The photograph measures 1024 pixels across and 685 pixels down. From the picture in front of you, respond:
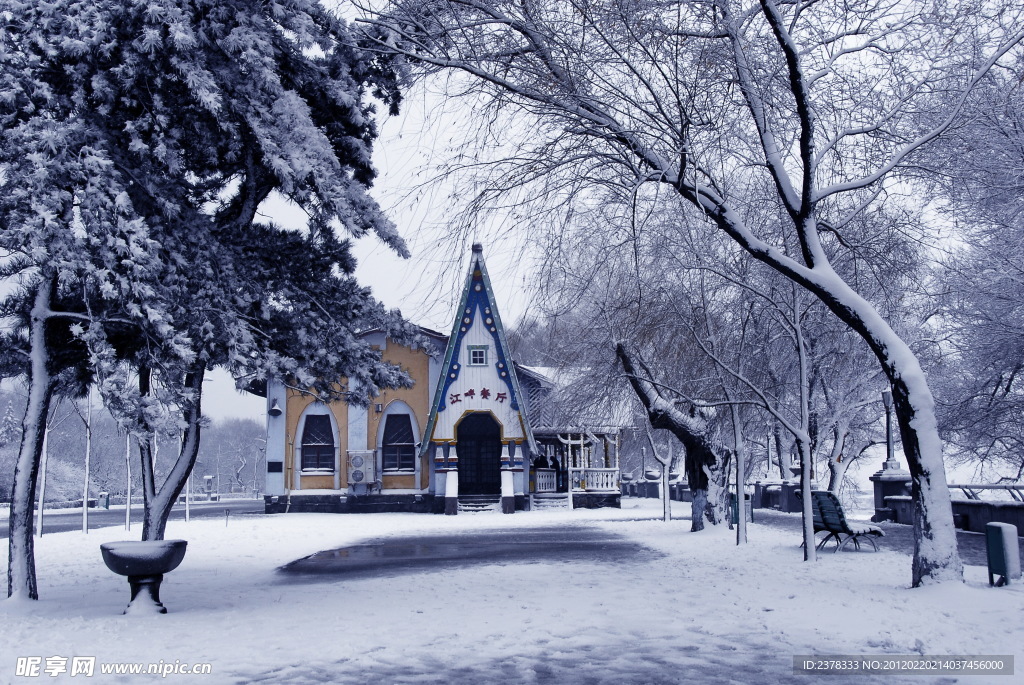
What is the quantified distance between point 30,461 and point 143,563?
240 centimetres

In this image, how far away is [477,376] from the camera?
3688 cm

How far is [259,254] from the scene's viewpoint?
12938mm

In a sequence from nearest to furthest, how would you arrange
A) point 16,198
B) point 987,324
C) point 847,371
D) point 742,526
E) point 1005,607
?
point 1005,607
point 16,198
point 742,526
point 987,324
point 847,371

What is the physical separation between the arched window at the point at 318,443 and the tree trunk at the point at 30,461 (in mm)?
27876

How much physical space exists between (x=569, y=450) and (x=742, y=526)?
68.8 feet

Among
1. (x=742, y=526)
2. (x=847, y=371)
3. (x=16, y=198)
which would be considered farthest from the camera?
(x=847, y=371)

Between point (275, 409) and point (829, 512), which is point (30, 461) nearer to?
point (829, 512)

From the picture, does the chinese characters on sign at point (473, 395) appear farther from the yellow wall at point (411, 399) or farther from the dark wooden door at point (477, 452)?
the yellow wall at point (411, 399)

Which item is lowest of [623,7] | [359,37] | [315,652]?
[315,652]

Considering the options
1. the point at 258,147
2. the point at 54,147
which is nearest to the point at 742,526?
the point at 258,147

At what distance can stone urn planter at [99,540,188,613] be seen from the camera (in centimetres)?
1014

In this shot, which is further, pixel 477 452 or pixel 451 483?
pixel 477 452

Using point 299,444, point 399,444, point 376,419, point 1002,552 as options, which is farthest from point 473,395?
point 1002,552

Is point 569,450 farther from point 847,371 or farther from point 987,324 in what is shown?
point 987,324
